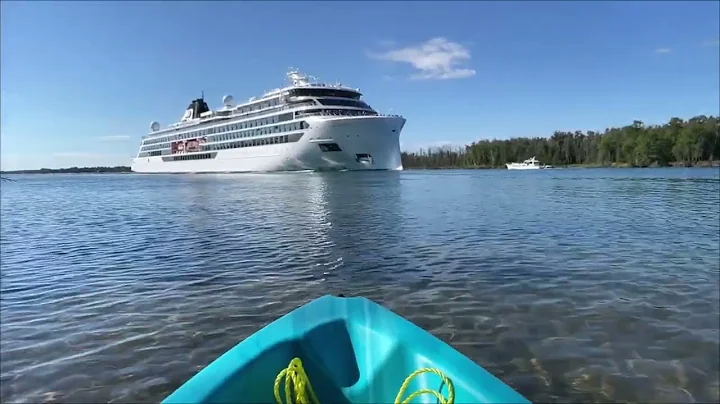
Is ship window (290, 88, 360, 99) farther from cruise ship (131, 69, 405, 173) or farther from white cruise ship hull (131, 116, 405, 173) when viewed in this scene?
white cruise ship hull (131, 116, 405, 173)

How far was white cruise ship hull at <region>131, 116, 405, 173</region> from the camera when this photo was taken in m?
54.5

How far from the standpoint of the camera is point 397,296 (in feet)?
21.1

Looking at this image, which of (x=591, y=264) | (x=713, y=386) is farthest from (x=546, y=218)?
(x=713, y=386)

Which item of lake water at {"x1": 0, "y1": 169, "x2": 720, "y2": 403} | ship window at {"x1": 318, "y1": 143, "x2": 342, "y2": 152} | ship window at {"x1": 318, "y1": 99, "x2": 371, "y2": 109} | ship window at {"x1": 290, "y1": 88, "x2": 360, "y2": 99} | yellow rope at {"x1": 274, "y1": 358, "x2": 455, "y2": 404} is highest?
ship window at {"x1": 290, "y1": 88, "x2": 360, "y2": 99}

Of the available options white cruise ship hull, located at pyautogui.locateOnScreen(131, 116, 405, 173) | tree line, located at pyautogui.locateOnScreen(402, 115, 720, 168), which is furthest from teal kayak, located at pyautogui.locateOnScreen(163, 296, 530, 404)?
tree line, located at pyautogui.locateOnScreen(402, 115, 720, 168)

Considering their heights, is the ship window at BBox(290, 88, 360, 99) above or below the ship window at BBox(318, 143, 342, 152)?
above

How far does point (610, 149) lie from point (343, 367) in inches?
4974

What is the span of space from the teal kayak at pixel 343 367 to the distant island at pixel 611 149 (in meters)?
113

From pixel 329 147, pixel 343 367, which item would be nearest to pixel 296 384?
pixel 343 367

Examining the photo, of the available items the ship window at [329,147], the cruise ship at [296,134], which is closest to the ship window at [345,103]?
the cruise ship at [296,134]

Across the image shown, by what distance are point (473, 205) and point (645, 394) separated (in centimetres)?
1702

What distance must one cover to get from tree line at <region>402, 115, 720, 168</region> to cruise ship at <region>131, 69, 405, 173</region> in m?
70.2

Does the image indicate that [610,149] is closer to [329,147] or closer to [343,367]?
[329,147]

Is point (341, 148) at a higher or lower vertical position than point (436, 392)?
higher
